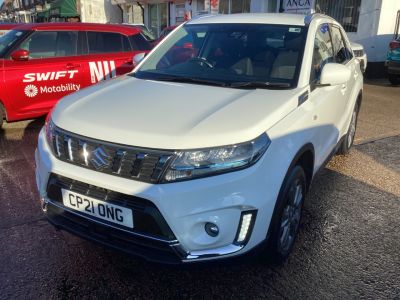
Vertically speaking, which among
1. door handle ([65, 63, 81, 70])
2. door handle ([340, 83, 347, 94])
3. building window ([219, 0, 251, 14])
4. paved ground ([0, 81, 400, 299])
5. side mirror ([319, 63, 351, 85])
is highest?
building window ([219, 0, 251, 14])

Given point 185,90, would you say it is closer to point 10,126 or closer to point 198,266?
point 198,266

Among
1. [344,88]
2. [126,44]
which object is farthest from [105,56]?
[344,88]

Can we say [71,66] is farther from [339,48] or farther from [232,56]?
[339,48]

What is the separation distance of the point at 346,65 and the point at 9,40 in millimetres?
4925

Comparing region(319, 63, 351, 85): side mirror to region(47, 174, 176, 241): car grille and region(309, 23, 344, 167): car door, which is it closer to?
region(309, 23, 344, 167): car door

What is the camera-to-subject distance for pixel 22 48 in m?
5.94

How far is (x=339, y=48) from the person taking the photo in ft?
14.2

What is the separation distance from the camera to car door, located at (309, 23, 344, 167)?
3105mm

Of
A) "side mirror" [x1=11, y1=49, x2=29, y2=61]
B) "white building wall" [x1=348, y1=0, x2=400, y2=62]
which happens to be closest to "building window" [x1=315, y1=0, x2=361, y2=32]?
"white building wall" [x1=348, y1=0, x2=400, y2=62]

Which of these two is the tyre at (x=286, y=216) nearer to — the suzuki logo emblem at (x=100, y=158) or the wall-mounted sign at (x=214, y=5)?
the suzuki logo emblem at (x=100, y=158)

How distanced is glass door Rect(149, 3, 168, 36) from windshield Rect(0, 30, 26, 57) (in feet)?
55.7

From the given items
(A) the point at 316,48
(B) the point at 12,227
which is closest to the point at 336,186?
(A) the point at 316,48

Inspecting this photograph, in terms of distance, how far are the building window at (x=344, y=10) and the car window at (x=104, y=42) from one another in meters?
8.71

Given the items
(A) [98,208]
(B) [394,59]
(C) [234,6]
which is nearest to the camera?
(A) [98,208]
